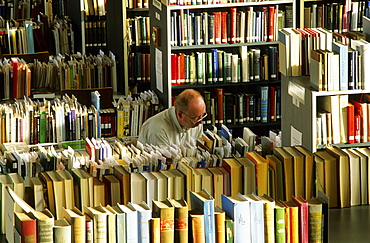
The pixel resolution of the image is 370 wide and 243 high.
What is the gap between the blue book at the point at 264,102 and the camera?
7.90 metres

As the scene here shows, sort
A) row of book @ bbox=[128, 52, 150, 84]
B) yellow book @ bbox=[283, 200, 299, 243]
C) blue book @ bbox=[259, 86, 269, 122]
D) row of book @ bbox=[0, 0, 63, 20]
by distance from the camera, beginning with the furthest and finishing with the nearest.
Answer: row of book @ bbox=[0, 0, 63, 20] → row of book @ bbox=[128, 52, 150, 84] → blue book @ bbox=[259, 86, 269, 122] → yellow book @ bbox=[283, 200, 299, 243]

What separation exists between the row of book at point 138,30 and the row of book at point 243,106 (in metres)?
1.22

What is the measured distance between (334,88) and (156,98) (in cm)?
318

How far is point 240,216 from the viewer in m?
3.65

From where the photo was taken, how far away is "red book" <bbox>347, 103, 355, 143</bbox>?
4.91 metres

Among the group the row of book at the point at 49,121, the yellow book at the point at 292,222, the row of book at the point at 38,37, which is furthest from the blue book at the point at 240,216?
the row of book at the point at 38,37

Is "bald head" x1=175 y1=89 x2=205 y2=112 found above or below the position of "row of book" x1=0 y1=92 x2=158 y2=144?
above

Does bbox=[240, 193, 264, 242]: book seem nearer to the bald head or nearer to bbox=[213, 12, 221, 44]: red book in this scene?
the bald head

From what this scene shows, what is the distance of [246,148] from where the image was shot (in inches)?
203

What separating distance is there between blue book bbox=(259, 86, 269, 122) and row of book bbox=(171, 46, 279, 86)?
107 millimetres

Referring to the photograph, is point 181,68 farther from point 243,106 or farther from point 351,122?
point 351,122

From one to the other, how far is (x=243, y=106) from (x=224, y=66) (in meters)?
0.49

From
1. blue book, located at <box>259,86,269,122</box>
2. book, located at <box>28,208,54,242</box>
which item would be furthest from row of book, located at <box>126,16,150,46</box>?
book, located at <box>28,208,54,242</box>

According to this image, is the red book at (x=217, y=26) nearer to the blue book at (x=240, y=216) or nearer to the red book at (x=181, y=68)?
the red book at (x=181, y=68)
